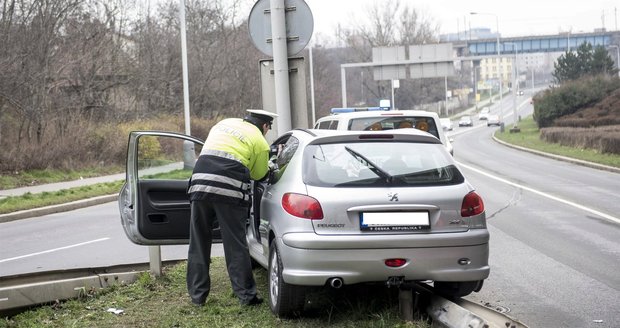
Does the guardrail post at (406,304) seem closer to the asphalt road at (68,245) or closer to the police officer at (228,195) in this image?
the police officer at (228,195)

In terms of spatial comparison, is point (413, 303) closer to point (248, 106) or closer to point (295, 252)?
point (295, 252)

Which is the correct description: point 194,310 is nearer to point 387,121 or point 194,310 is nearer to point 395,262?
point 395,262

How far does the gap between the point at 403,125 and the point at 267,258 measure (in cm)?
827

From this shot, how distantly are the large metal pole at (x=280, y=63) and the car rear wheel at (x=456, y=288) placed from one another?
344 centimetres

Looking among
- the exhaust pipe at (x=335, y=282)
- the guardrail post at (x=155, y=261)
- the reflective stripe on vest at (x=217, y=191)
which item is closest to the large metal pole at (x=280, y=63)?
the guardrail post at (x=155, y=261)

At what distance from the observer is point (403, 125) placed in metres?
14.7

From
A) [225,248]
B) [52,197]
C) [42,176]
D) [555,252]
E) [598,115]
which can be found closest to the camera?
[225,248]

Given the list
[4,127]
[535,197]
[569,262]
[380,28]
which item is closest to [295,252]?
[569,262]

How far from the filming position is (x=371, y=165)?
20.6 ft

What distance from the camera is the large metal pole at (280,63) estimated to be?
9562mm

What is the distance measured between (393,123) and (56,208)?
7.92 meters

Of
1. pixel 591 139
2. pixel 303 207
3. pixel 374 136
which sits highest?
pixel 374 136

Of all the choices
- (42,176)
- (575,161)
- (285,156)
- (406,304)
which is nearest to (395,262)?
(406,304)

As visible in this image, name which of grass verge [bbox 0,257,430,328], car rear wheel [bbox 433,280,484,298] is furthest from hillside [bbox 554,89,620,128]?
grass verge [bbox 0,257,430,328]
